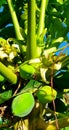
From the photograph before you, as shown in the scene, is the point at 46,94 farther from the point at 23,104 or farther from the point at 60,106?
the point at 60,106

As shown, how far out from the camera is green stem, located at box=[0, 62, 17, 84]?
141cm

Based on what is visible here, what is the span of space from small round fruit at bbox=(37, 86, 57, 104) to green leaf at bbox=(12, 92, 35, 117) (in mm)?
35

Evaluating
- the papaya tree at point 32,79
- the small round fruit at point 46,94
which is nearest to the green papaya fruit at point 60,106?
the papaya tree at point 32,79

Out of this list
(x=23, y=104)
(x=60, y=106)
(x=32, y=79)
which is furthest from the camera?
(x=60, y=106)

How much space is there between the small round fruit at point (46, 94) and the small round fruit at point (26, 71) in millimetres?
90

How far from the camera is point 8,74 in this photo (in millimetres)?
1446

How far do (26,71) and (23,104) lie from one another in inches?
5.9

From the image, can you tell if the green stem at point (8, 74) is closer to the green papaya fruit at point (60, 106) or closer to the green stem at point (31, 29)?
the green stem at point (31, 29)

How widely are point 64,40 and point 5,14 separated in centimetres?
50

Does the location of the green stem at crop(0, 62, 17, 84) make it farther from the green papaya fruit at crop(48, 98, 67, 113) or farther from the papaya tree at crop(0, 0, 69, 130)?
the green papaya fruit at crop(48, 98, 67, 113)

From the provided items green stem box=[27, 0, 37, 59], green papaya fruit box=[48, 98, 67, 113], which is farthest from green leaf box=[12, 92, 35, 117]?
green papaya fruit box=[48, 98, 67, 113]

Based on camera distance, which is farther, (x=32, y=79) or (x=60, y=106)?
(x=60, y=106)

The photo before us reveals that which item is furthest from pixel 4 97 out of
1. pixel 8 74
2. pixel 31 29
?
pixel 31 29

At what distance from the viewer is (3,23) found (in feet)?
6.77
